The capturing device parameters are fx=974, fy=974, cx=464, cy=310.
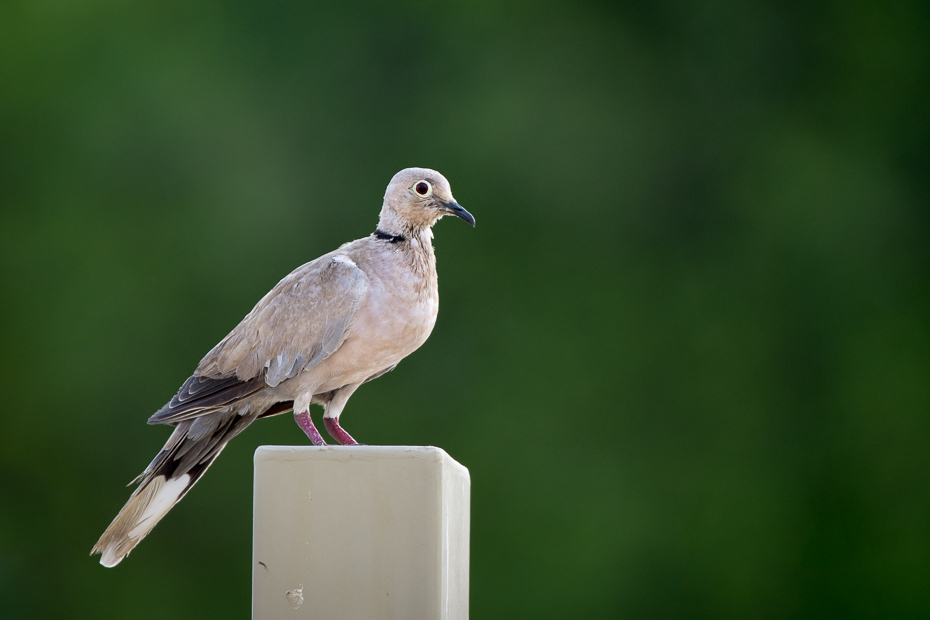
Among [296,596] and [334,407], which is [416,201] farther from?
[296,596]

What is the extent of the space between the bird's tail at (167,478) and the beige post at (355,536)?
790mm

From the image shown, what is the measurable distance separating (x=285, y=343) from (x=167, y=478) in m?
0.58

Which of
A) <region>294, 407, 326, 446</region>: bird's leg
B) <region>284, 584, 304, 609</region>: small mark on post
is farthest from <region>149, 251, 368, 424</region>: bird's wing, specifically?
<region>284, 584, 304, 609</region>: small mark on post

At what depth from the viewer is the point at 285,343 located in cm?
310

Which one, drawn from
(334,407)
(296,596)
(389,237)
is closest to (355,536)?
(296,596)

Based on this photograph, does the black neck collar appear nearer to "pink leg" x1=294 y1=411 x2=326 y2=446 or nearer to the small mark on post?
"pink leg" x1=294 y1=411 x2=326 y2=446

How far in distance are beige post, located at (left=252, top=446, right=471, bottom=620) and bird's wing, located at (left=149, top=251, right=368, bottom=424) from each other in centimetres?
67

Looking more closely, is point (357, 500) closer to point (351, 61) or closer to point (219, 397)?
point (219, 397)

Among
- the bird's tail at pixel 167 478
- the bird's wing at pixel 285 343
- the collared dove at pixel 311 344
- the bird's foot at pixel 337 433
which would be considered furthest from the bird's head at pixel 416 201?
the bird's tail at pixel 167 478

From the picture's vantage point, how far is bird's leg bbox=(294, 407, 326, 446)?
118 inches

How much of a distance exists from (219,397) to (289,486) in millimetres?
730

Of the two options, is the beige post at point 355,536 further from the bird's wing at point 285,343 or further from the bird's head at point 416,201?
the bird's head at point 416,201

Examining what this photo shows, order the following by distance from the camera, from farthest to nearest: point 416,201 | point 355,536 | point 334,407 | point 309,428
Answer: point 334,407, point 416,201, point 309,428, point 355,536

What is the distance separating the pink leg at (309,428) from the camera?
9.86ft
